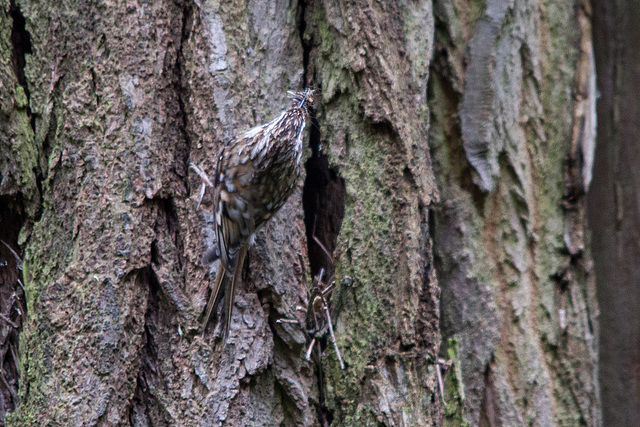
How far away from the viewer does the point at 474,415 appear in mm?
1881

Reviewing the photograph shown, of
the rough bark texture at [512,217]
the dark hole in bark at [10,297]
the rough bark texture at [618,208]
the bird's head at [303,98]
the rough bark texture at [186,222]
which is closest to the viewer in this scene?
the rough bark texture at [186,222]

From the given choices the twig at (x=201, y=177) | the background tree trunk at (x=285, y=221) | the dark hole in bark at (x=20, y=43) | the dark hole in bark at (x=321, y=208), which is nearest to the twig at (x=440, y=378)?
the background tree trunk at (x=285, y=221)

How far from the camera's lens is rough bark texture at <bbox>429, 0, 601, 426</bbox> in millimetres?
1908

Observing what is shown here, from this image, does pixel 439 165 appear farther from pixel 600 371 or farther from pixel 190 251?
pixel 600 371

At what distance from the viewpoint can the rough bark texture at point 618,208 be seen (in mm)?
2268

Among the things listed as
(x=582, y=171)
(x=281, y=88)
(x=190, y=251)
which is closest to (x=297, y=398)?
(x=190, y=251)

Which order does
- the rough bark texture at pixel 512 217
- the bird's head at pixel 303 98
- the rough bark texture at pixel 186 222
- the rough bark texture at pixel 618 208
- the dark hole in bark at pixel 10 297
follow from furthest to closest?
the rough bark texture at pixel 618 208 → the rough bark texture at pixel 512 217 → the bird's head at pixel 303 98 → the dark hole in bark at pixel 10 297 → the rough bark texture at pixel 186 222

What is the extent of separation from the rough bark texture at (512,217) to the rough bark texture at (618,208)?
1.07 ft

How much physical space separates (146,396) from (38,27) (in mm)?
1175

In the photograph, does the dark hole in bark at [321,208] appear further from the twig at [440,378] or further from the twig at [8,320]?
the twig at [8,320]

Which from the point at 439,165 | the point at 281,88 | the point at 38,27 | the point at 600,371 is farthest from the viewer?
the point at 600,371

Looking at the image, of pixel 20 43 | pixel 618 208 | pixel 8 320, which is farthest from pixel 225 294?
pixel 618 208

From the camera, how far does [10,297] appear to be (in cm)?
173

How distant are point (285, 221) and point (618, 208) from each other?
1.44 meters
